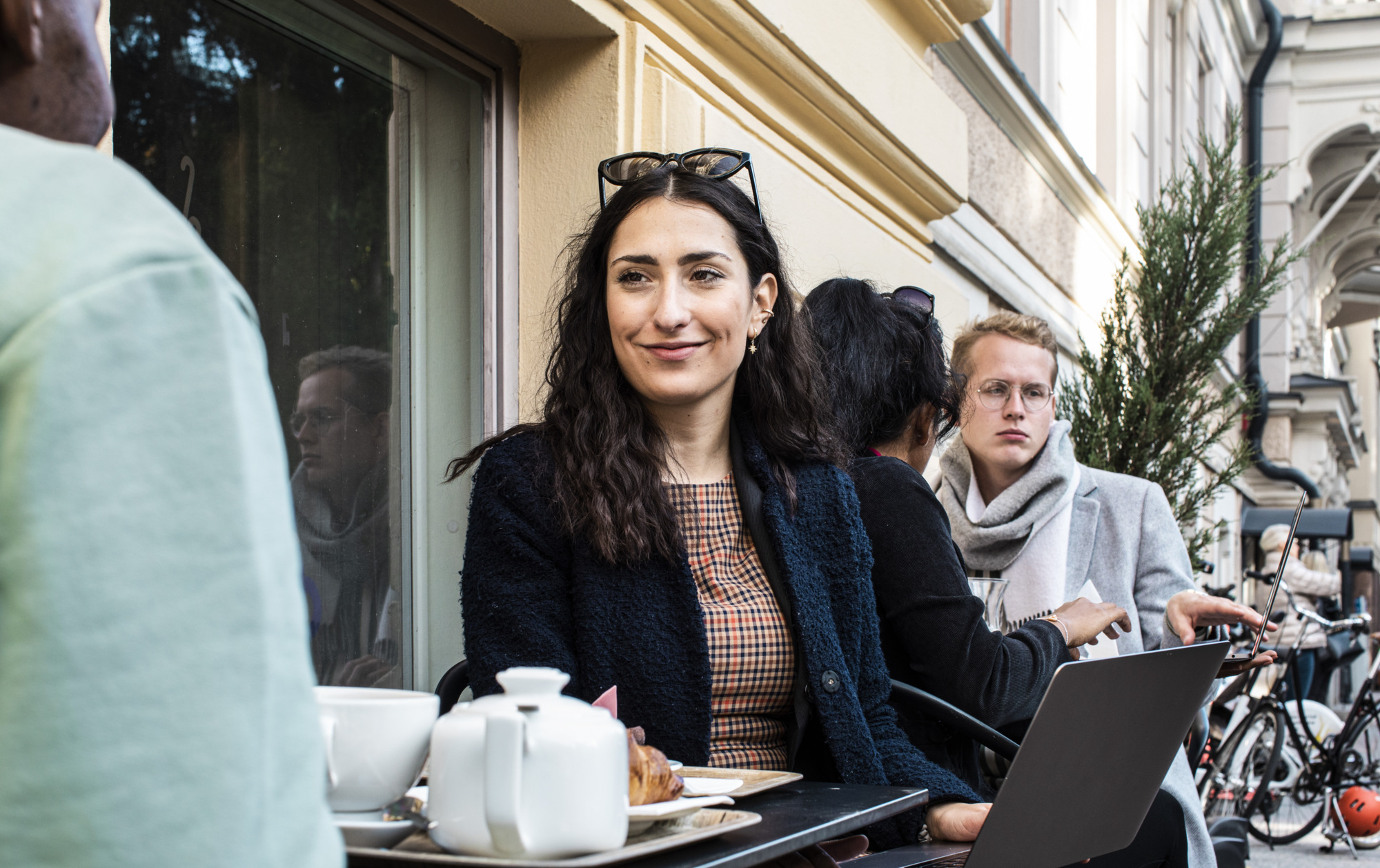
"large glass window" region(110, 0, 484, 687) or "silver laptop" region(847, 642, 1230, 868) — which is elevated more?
"large glass window" region(110, 0, 484, 687)

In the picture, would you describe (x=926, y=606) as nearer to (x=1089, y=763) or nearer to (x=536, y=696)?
(x=1089, y=763)

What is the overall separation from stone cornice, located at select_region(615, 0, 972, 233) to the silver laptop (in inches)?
83.8

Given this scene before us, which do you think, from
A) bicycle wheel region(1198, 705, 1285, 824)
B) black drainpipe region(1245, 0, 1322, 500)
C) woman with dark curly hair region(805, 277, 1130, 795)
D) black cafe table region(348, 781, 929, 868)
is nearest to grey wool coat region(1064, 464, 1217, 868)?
woman with dark curly hair region(805, 277, 1130, 795)

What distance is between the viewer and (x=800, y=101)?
4176 mm

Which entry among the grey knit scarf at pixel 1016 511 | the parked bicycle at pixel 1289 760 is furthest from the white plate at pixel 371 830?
the parked bicycle at pixel 1289 760

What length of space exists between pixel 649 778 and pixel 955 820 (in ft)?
3.24

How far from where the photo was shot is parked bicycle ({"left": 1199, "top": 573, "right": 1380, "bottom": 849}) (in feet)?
24.6

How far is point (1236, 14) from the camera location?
17.1 m

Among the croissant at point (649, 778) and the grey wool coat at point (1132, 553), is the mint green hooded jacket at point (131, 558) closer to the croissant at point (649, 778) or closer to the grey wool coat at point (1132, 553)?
the croissant at point (649, 778)

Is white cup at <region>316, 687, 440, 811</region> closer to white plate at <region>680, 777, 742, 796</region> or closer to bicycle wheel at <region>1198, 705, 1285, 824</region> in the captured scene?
white plate at <region>680, 777, 742, 796</region>

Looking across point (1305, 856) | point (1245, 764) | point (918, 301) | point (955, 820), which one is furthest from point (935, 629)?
point (1245, 764)

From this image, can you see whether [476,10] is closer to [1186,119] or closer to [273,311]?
[273,311]

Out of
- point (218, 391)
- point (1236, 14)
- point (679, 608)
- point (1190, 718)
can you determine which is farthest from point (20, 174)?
point (1236, 14)

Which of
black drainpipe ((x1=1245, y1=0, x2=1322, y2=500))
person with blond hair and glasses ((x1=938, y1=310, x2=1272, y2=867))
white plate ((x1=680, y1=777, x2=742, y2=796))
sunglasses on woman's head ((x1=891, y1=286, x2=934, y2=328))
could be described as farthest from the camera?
black drainpipe ((x1=1245, y1=0, x2=1322, y2=500))
